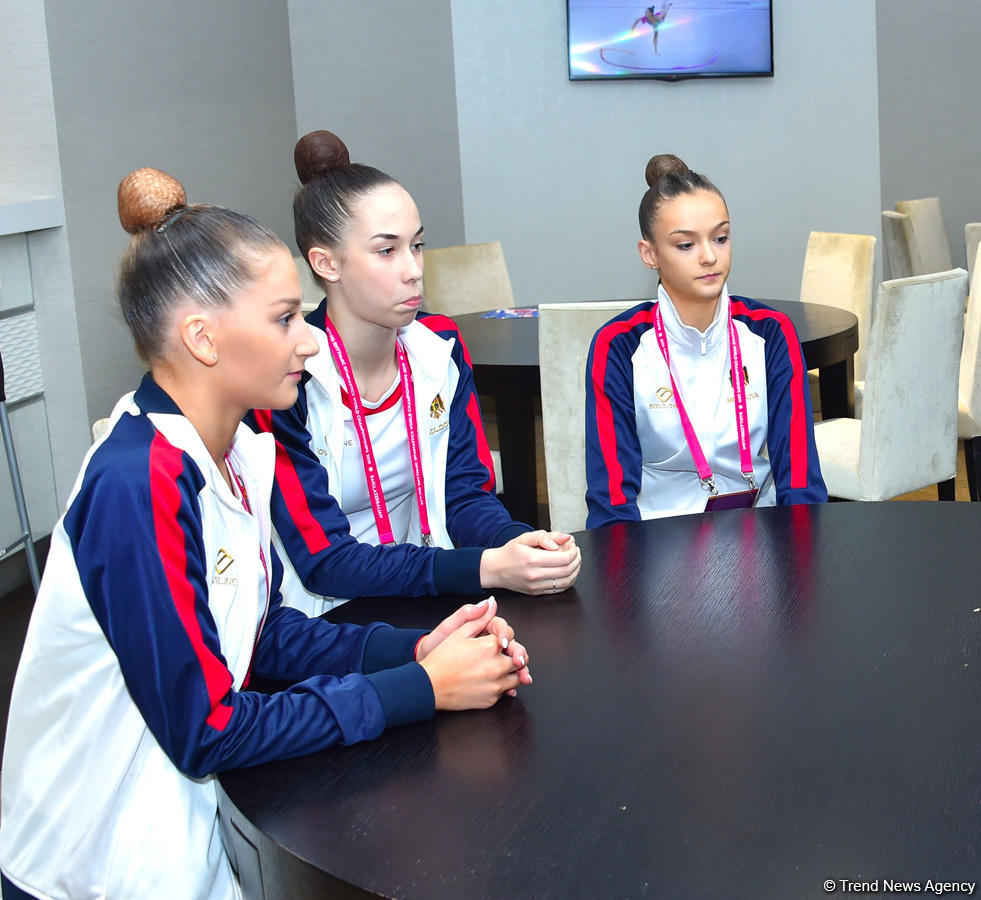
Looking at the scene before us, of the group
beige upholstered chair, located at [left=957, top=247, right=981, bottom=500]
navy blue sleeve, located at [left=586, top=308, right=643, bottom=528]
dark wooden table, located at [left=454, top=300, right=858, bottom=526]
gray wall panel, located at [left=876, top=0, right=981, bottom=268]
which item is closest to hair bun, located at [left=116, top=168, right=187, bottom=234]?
navy blue sleeve, located at [left=586, top=308, right=643, bottom=528]

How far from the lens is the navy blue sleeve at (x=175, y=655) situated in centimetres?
112

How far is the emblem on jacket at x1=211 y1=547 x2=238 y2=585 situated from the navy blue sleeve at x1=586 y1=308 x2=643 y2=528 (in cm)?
109

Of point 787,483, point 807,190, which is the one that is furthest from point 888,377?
point 807,190

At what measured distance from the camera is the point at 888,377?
308cm

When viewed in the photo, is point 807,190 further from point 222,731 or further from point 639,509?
point 222,731

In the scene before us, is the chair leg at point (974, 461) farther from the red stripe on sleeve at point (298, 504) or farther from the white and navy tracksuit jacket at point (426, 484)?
the red stripe on sleeve at point (298, 504)

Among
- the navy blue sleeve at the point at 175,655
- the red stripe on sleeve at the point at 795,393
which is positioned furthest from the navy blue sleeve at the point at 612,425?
the navy blue sleeve at the point at 175,655

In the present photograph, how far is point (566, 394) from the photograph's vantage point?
9.86 feet

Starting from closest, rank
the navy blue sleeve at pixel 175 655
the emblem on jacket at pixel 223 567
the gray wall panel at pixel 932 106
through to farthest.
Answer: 1. the navy blue sleeve at pixel 175 655
2. the emblem on jacket at pixel 223 567
3. the gray wall panel at pixel 932 106

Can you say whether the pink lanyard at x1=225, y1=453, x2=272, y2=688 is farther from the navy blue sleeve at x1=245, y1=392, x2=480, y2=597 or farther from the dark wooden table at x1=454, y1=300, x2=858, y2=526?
the dark wooden table at x1=454, y1=300, x2=858, y2=526

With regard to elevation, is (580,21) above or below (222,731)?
above

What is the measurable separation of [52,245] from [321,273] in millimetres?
2435

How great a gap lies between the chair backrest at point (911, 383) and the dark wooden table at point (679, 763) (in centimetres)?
168

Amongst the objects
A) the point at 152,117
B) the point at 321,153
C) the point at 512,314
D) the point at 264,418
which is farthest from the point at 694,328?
the point at 152,117
